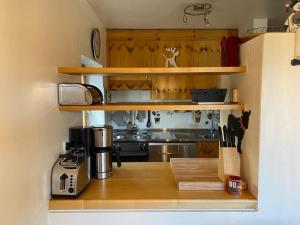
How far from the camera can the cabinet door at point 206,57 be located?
13.1ft

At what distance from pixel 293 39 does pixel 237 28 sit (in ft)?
8.06

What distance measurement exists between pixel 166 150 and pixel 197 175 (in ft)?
5.88

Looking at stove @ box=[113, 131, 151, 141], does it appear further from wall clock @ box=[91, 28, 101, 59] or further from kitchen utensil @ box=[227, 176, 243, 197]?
kitchen utensil @ box=[227, 176, 243, 197]

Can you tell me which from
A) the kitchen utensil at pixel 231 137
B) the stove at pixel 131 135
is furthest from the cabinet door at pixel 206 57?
the kitchen utensil at pixel 231 137

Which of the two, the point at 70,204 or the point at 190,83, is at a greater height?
the point at 190,83

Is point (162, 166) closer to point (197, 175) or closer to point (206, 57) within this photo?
point (197, 175)

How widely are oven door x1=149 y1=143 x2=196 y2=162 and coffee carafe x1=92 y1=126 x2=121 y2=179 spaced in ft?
5.67

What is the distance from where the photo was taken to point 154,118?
4316 mm

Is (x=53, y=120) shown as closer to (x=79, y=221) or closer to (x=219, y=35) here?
(x=79, y=221)

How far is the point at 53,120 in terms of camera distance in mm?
1663

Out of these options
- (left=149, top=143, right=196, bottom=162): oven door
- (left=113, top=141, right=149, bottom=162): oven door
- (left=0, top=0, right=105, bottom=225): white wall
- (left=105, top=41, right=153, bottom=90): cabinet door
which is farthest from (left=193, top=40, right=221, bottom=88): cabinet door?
(left=0, top=0, right=105, bottom=225): white wall

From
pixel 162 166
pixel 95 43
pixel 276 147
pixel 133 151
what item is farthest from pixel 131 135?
pixel 276 147

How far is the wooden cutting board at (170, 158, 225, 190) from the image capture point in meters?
1.72

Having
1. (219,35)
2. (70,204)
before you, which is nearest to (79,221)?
(70,204)
